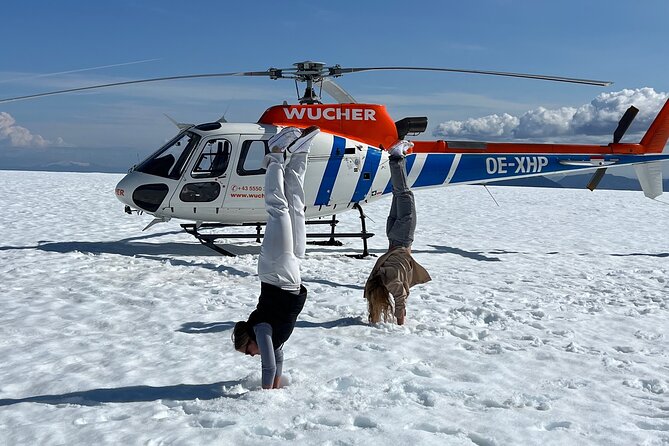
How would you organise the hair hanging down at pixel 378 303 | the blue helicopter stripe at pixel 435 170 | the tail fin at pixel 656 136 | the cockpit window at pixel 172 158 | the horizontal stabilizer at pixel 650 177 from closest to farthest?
1. the hair hanging down at pixel 378 303
2. the cockpit window at pixel 172 158
3. the blue helicopter stripe at pixel 435 170
4. the horizontal stabilizer at pixel 650 177
5. the tail fin at pixel 656 136

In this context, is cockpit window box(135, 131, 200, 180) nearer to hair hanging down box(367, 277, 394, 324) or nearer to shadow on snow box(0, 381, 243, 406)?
hair hanging down box(367, 277, 394, 324)

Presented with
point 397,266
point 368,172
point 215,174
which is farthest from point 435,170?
point 397,266

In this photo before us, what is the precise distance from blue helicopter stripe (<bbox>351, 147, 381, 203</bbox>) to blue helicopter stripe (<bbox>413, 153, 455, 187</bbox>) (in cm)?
94

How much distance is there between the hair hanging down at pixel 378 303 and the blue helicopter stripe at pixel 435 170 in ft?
16.1

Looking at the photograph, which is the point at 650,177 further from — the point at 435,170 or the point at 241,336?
the point at 241,336

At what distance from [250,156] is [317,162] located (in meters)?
1.13

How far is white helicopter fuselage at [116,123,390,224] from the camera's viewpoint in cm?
893

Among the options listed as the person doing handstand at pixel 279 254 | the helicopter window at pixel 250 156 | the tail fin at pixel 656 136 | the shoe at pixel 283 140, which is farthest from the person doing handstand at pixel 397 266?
the tail fin at pixel 656 136

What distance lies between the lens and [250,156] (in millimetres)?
9039

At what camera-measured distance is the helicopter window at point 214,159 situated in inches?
353

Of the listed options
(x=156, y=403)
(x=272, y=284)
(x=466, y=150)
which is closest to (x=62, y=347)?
(x=156, y=403)

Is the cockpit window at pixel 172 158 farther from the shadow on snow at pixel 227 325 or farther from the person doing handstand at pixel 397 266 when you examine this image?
the person doing handstand at pixel 397 266

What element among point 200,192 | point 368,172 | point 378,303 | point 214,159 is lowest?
point 378,303

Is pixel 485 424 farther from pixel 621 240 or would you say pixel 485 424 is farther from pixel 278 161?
pixel 621 240
